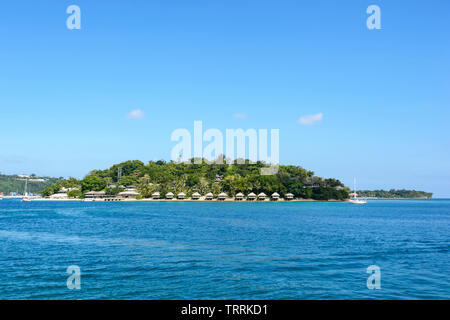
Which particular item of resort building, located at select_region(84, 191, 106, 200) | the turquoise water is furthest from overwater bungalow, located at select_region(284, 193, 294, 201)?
the turquoise water

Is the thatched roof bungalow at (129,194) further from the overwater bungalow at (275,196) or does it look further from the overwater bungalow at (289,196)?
the overwater bungalow at (289,196)

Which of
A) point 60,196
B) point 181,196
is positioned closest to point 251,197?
point 181,196

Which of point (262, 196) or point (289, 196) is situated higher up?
point (262, 196)

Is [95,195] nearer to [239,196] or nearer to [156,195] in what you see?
[156,195]

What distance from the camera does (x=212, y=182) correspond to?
160m

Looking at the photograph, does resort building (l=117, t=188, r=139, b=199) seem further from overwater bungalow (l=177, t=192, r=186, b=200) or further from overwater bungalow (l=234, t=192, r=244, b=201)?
overwater bungalow (l=234, t=192, r=244, b=201)

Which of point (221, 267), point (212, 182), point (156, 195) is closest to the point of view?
point (221, 267)

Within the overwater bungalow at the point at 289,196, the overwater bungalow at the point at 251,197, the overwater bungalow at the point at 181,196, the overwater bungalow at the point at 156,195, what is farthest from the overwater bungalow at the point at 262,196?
the overwater bungalow at the point at 156,195

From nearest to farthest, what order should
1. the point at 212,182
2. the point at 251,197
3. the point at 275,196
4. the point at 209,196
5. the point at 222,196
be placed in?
1. the point at 251,197
2. the point at 222,196
3. the point at 275,196
4. the point at 209,196
5. the point at 212,182

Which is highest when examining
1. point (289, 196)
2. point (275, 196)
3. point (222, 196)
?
point (222, 196)

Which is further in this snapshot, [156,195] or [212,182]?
[212,182]
